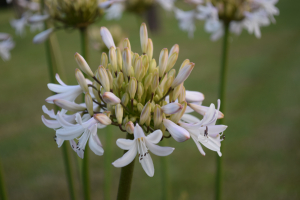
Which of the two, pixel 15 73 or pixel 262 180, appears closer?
pixel 262 180

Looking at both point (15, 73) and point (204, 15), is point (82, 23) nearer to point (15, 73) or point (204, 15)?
point (204, 15)

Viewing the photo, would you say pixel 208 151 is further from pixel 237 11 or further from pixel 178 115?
pixel 178 115

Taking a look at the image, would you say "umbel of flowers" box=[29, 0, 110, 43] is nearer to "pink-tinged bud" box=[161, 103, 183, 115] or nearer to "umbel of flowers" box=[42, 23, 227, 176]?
"umbel of flowers" box=[42, 23, 227, 176]

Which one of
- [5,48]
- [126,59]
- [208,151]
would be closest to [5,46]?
[5,48]

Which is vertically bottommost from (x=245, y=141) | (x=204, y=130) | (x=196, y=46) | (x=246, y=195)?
(x=196, y=46)

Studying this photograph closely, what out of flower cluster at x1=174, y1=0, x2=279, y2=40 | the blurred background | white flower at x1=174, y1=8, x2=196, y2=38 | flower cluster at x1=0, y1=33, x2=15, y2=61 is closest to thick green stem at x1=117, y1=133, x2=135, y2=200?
the blurred background

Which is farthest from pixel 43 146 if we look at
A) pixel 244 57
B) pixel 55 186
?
pixel 244 57
